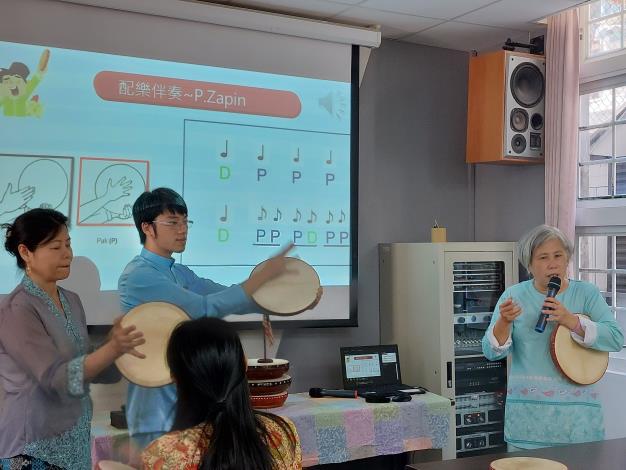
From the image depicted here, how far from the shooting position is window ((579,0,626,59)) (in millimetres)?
4254

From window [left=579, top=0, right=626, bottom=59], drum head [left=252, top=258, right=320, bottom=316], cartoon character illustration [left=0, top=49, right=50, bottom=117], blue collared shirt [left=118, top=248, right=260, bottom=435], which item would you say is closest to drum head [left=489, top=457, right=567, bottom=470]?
blue collared shirt [left=118, top=248, right=260, bottom=435]

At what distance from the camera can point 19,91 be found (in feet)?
11.6

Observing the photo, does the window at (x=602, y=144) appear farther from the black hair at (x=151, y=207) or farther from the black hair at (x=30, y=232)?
the black hair at (x=30, y=232)

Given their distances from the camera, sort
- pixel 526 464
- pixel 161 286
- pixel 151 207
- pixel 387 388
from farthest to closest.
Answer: pixel 387 388 → pixel 151 207 → pixel 161 286 → pixel 526 464

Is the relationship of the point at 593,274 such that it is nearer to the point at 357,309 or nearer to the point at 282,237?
the point at 357,309

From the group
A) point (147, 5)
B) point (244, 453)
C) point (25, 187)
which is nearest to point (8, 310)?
point (244, 453)

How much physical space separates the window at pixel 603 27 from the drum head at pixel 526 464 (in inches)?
110

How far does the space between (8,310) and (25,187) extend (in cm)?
138

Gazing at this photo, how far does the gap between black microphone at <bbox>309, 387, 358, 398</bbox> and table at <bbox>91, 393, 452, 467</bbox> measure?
0.9 inches

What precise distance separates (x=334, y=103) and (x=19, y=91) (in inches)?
68.6

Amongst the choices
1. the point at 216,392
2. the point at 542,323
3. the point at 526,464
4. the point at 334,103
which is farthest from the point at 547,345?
the point at 334,103

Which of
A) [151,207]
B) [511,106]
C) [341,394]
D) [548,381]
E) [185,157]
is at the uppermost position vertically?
[511,106]

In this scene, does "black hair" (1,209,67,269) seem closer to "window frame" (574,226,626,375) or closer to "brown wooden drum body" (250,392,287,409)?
"brown wooden drum body" (250,392,287,409)

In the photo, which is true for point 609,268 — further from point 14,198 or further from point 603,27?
point 14,198
